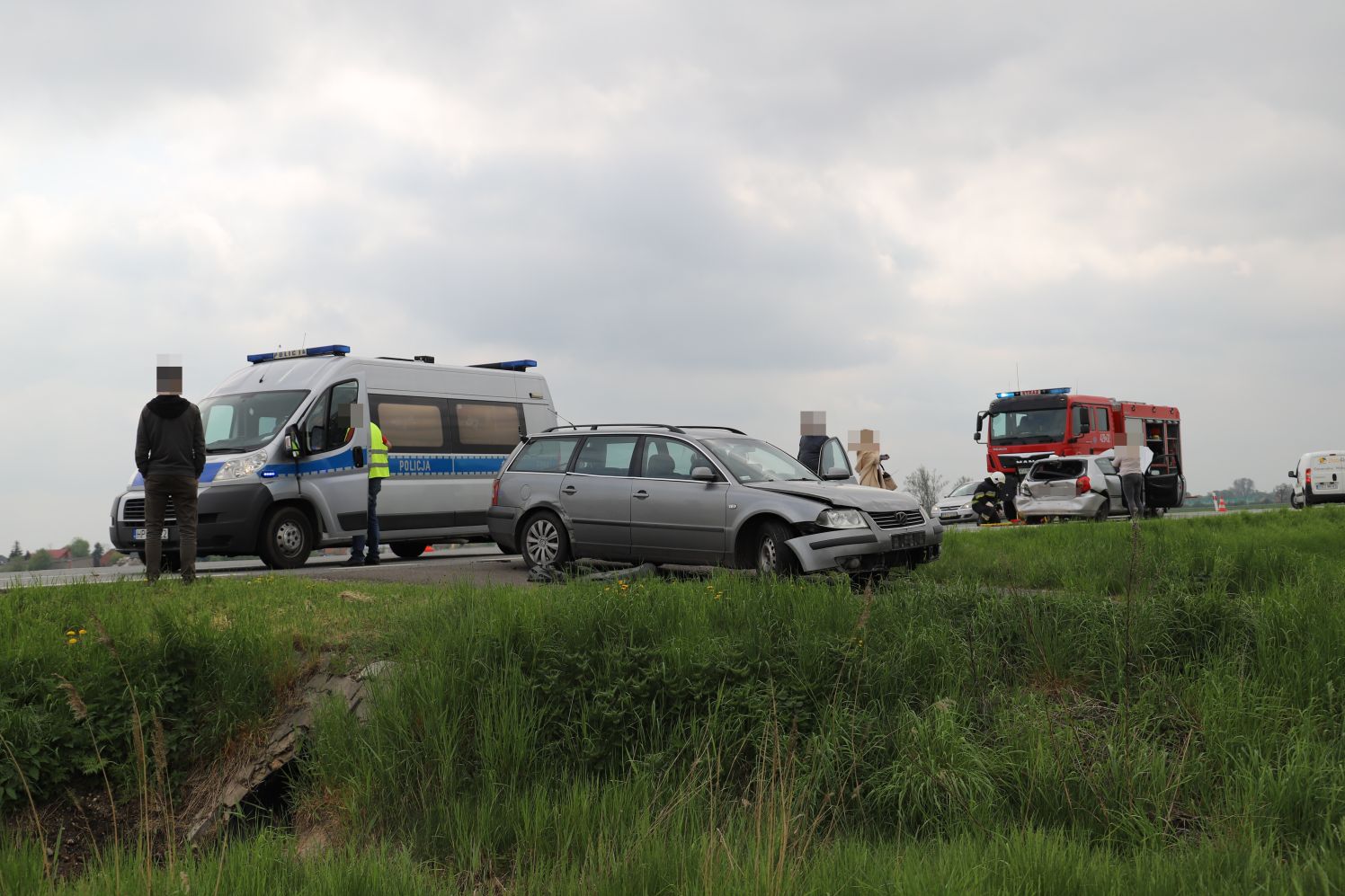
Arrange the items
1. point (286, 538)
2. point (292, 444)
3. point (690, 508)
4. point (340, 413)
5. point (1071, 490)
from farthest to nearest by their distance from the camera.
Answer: point (1071, 490) → point (340, 413) → point (286, 538) → point (292, 444) → point (690, 508)

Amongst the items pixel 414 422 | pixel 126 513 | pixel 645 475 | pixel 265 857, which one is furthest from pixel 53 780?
pixel 414 422

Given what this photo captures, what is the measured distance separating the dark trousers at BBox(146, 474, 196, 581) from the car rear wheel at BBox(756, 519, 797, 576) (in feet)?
17.9

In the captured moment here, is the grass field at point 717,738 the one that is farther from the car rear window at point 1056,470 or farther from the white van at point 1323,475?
the white van at point 1323,475

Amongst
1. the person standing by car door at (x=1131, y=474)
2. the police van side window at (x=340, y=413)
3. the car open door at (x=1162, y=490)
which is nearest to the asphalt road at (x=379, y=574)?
the police van side window at (x=340, y=413)

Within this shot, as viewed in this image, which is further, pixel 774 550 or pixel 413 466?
pixel 413 466

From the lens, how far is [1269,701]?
255 inches

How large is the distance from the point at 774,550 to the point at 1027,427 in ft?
73.6

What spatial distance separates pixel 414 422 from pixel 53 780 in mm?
10624

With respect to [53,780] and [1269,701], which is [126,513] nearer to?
[53,780]

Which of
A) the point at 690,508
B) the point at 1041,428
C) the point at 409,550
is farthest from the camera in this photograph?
the point at 1041,428

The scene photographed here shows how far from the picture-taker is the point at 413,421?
55.5 ft

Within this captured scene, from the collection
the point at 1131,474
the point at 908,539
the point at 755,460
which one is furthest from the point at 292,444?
the point at 1131,474

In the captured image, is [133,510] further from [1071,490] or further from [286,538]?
[1071,490]

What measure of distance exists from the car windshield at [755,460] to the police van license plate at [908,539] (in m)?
1.33
